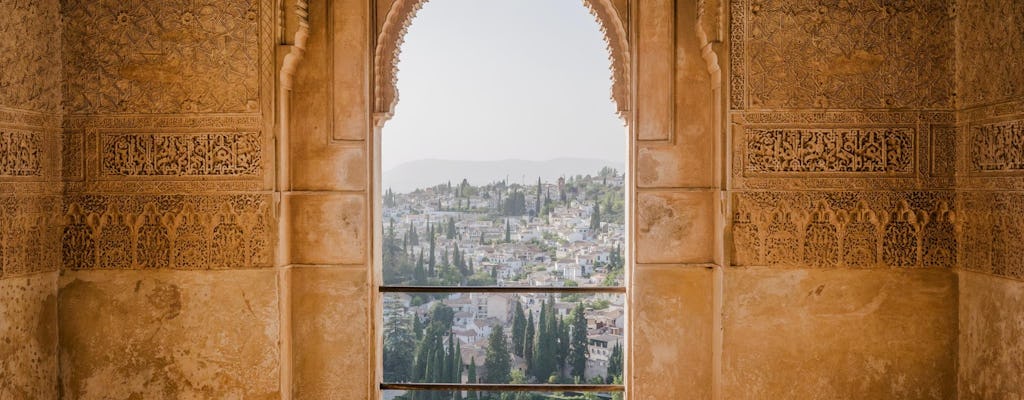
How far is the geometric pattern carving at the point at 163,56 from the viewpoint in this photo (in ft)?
11.7

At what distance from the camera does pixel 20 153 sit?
3334 millimetres

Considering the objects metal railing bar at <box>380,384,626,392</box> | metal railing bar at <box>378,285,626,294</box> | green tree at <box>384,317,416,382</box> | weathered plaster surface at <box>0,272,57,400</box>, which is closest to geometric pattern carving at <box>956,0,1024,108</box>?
metal railing bar at <box>378,285,626,294</box>

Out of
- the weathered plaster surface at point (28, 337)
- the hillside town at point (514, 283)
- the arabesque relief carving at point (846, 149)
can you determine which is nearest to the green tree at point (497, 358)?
the hillside town at point (514, 283)

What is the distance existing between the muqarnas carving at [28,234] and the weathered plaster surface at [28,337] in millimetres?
66

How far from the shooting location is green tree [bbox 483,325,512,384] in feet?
13.0

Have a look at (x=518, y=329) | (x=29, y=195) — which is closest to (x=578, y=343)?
(x=518, y=329)

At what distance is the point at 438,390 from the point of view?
12.8 feet

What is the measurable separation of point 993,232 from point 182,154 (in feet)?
14.0

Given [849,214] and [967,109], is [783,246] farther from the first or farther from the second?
[967,109]

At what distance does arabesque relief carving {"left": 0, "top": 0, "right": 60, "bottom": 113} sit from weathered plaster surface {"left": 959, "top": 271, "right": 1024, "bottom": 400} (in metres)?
4.99

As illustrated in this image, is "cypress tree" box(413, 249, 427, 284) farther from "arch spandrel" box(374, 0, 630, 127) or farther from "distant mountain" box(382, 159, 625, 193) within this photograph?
"arch spandrel" box(374, 0, 630, 127)

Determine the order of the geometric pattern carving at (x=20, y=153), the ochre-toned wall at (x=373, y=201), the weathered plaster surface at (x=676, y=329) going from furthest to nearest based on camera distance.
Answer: the weathered plaster surface at (x=676, y=329), the ochre-toned wall at (x=373, y=201), the geometric pattern carving at (x=20, y=153)

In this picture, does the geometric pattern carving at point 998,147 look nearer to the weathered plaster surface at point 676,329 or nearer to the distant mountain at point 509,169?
the weathered plaster surface at point 676,329

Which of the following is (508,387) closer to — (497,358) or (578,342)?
(497,358)
